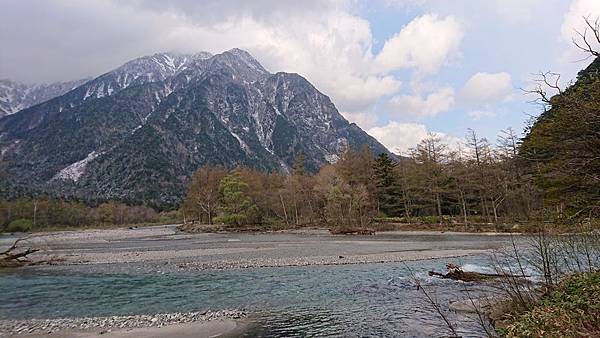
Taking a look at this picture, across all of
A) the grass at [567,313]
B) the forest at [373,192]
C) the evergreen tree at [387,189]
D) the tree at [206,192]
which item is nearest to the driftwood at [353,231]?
the forest at [373,192]

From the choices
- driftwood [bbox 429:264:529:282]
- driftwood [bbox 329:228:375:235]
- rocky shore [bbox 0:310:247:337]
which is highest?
driftwood [bbox 329:228:375:235]

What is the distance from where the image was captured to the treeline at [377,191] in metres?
70.2

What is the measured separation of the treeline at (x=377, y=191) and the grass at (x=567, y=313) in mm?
51649

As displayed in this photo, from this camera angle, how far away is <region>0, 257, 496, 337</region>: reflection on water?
562 inches

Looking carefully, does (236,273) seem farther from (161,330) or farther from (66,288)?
(161,330)

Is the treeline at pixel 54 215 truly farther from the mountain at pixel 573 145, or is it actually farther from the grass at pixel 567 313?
the mountain at pixel 573 145

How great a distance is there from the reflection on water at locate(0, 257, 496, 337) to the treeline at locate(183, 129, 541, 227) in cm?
4345

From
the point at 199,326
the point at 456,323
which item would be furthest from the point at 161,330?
the point at 456,323

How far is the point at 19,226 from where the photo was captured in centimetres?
11294

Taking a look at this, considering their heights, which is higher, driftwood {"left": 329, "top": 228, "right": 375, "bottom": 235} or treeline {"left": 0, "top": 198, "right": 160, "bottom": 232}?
treeline {"left": 0, "top": 198, "right": 160, "bottom": 232}

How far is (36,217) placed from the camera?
122250 mm

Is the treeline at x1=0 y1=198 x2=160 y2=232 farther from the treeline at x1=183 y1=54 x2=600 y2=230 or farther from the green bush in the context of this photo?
the treeline at x1=183 y1=54 x2=600 y2=230

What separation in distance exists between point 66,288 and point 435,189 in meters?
61.4

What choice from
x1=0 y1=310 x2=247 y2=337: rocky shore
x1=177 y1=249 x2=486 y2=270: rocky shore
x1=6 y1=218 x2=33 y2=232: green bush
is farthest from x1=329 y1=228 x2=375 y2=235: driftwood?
x1=6 y1=218 x2=33 y2=232: green bush
